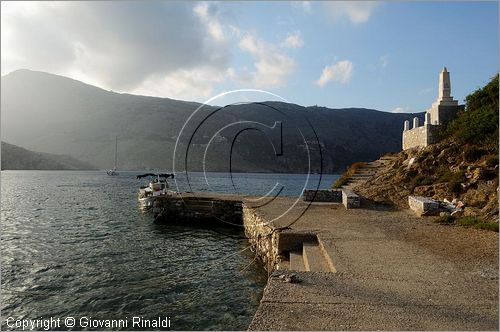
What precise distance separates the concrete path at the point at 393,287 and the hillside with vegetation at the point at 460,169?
4.16 m

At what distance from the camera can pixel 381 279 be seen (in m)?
6.71

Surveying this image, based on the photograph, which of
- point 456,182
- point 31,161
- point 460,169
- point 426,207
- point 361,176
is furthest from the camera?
point 31,161

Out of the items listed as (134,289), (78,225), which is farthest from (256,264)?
(78,225)

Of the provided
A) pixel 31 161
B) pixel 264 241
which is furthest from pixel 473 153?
pixel 31 161

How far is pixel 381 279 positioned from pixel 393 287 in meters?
0.42

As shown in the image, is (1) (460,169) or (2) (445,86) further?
(2) (445,86)

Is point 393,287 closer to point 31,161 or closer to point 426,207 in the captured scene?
point 426,207

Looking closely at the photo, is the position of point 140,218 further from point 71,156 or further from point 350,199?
point 71,156

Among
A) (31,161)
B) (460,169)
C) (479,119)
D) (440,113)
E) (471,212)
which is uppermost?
(31,161)

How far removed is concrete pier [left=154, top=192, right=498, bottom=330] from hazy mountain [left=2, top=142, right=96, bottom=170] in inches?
7702

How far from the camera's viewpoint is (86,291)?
1034 cm

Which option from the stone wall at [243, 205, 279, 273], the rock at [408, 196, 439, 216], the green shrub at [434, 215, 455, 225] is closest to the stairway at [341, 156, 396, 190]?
the rock at [408, 196, 439, 216]

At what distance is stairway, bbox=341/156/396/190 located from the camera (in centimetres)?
2458

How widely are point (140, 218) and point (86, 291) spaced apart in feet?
56.6
